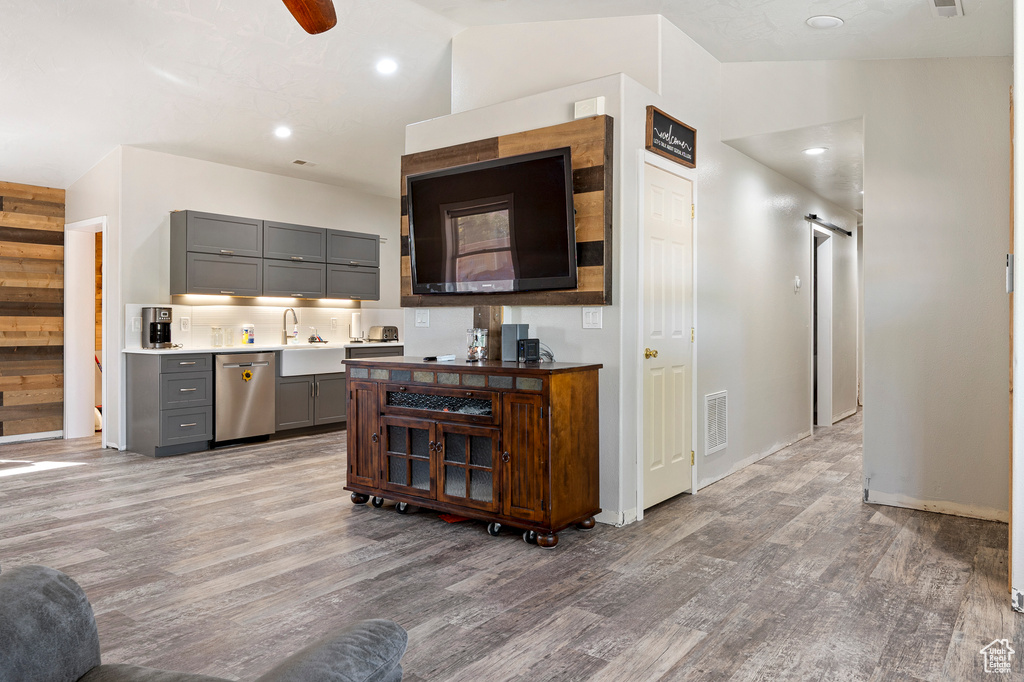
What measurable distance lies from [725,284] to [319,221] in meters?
4.68

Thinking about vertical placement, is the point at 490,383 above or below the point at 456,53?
below

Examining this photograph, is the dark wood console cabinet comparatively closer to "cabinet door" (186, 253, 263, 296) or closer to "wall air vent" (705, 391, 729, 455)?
"wall air vent" (705, 391, 729, 455)

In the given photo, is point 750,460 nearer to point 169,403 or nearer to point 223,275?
point 169,403

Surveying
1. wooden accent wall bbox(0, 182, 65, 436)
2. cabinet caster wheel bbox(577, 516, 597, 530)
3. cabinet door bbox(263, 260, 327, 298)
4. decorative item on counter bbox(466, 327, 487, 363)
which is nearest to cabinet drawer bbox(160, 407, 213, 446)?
cabinet door bbox(263, 260, 327, 298)

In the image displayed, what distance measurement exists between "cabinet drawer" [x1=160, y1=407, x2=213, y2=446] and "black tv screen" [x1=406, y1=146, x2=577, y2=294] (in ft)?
8.72

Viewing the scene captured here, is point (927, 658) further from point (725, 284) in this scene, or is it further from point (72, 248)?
point (72, 248)

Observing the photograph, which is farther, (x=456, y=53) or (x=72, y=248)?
(x=72, y=248)

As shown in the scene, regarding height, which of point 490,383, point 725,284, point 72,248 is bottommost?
point 490,383

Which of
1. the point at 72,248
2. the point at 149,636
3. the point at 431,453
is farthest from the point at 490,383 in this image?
the point at 72,248

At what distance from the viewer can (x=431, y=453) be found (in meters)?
3.75

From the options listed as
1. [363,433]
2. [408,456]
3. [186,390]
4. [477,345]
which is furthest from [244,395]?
[477,345]

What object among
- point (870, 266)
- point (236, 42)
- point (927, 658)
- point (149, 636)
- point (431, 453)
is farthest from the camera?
point (236, 42)

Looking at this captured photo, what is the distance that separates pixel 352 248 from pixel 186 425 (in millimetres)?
2620

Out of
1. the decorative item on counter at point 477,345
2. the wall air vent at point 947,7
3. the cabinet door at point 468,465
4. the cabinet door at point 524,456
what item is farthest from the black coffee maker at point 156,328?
the wall air vent at point 947,7
